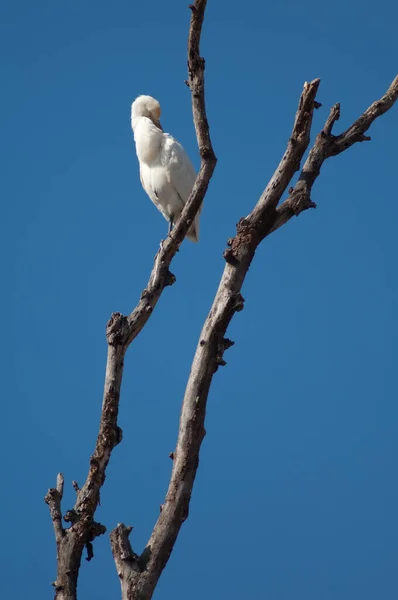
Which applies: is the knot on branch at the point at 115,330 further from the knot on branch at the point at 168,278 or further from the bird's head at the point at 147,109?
the bird's head at the point at 147,109

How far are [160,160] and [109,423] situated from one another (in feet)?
18.2

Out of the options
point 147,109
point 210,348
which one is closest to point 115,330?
point 210,348

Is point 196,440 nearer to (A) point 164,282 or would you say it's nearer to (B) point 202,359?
(B) point 202,359

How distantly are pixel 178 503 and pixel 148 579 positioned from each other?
512 millimetres

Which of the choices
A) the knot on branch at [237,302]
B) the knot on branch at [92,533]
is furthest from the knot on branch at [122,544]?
the knot on branch at [237,302]

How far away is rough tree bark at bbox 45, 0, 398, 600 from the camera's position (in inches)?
205

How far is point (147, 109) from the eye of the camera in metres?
10.8

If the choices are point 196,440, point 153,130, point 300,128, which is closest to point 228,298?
point 196,440

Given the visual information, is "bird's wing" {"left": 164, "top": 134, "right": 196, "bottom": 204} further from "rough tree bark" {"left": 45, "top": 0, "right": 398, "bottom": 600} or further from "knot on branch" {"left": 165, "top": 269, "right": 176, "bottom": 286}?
"rough tree bark" {"left": 45, "top": 0, "right": 398, "bottom": 600}

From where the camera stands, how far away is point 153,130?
34.3ft

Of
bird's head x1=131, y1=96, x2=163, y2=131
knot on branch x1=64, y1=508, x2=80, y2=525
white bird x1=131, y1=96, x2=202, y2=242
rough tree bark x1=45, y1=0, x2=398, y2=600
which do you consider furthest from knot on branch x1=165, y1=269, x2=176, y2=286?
bird's head x1=131, y1=96, x2=163, y2=131

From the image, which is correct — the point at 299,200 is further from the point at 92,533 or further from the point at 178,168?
the point at 178,168

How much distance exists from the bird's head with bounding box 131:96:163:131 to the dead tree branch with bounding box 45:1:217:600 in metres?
5.02

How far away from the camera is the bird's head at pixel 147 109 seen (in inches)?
421
